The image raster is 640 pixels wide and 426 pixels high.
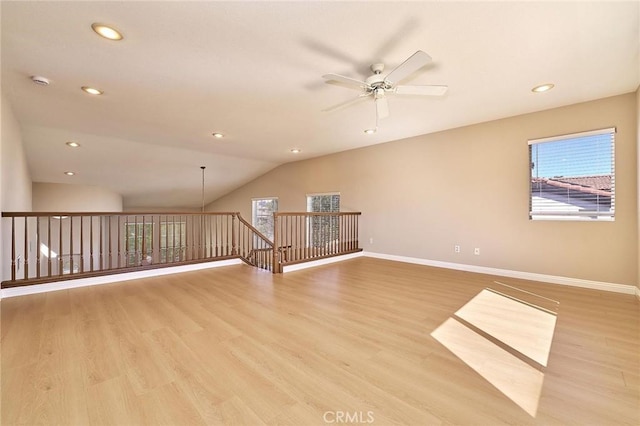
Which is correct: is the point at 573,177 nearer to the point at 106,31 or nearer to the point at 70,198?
the point at 106,31

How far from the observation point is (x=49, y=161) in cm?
571

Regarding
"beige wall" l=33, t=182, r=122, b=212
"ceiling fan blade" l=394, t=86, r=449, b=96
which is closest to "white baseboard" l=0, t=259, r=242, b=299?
"ceiling fan blade" l=394, t=86, r=449, b=96

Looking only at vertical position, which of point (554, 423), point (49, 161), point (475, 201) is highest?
point (49, 161)

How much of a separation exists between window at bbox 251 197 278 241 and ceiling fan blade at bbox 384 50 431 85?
678 cm

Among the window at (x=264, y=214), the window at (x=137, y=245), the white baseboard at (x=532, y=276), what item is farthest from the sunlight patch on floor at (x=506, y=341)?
the window at (x=264, y=214)

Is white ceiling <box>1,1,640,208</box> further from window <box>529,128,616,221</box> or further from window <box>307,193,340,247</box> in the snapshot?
window <box>307,193,340,247</box>

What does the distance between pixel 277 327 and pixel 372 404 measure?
3.81 feet

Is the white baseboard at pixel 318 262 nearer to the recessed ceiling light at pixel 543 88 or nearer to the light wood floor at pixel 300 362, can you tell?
the light wood floor at pixel 300 362

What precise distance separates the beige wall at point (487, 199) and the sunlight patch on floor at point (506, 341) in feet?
4.71

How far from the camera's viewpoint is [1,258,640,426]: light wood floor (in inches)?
55.5

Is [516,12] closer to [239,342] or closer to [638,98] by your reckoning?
[638,98]

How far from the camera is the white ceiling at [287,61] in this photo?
1.96 m

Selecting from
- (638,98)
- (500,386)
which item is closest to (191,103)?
(500,386)

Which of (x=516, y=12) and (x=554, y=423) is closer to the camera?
(x=554, y=423)
